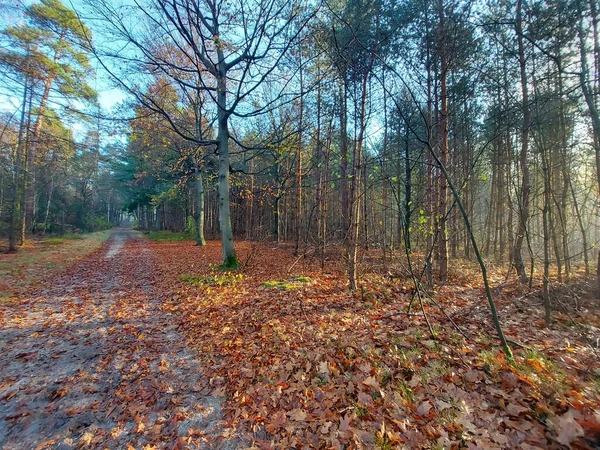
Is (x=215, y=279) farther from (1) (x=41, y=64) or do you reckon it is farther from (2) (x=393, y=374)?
(1) (x=41, y=64)

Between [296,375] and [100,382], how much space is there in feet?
8.15

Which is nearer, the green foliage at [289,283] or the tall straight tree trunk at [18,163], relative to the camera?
the green foliage at [289,283]

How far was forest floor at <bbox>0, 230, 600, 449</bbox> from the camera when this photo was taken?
2426mm

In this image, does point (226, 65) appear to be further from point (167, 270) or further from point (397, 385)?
point (397, 385)

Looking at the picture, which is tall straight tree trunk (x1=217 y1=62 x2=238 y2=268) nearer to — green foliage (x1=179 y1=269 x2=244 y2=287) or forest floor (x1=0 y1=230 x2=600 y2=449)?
green foliage (x1=179 y1=269 x2=244 y2=287)

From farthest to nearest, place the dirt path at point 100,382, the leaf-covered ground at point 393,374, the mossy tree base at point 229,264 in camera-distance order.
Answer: the mossy tree base at point 229,264 < the dirt path at point 100,382 < the leaf-covered ground at point 393,374

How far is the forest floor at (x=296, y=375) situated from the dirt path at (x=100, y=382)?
0.7 inches

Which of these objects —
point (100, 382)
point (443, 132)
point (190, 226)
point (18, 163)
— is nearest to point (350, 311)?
point (100, 382)

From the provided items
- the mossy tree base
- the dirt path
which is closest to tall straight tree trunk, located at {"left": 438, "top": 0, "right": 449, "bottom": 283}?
the dirt path

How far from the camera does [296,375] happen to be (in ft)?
11.0

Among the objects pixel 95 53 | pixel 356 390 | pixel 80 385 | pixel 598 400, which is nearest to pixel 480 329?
pixel 598 400

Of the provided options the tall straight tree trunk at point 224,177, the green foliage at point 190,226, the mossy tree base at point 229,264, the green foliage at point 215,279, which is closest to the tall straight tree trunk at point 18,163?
the green foliage at point 190,226

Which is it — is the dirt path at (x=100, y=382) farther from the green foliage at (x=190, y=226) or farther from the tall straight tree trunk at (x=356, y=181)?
the green foliage at (x=190, y=226)

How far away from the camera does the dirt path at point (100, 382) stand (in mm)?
2572
